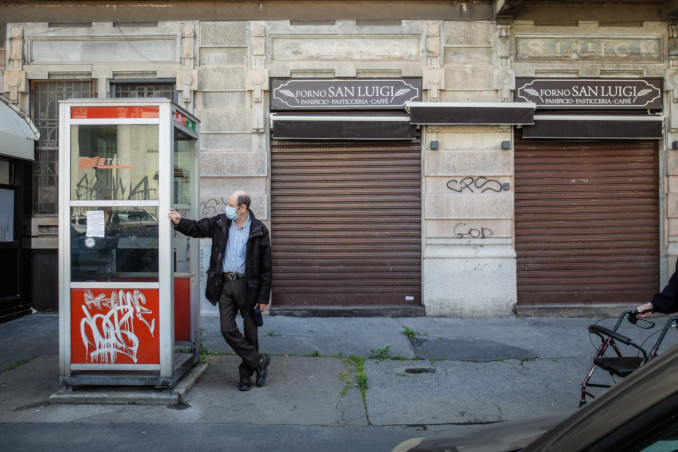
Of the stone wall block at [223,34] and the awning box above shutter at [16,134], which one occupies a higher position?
the stone wall block at [223,34]

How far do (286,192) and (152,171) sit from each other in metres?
4.08

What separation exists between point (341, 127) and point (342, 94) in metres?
0.59

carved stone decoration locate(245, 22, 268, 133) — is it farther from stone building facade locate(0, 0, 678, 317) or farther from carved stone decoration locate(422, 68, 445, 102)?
carved stone decoration locate(422, 68, 445, 102)

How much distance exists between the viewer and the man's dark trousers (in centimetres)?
519

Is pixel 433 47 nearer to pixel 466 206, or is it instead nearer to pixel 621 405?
pixel 466 206

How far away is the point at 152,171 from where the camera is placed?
5172mm

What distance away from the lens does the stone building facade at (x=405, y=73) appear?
8.85 metres

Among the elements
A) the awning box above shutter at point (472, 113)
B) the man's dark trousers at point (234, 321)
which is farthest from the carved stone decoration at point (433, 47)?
the man's dark trousers at point (234, 321)

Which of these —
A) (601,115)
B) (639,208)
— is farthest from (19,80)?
(639,208)

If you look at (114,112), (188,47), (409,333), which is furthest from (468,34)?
(114,112)

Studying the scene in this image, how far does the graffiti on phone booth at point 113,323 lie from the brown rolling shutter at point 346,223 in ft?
13.4

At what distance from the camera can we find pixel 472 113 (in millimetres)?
8711

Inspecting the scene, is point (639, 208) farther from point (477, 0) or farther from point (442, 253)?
point (477, 0)

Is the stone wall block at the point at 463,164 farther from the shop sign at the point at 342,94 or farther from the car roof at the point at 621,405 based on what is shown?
the car roof at the point at 621,405
